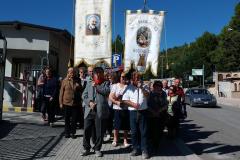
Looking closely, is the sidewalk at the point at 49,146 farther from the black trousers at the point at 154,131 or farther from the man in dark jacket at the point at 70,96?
the man in dark jacket at the point at 70,96

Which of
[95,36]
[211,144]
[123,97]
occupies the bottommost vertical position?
[211,144]

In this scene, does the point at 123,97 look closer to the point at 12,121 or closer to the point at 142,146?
the point at 142,146

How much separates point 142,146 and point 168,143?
2.31m

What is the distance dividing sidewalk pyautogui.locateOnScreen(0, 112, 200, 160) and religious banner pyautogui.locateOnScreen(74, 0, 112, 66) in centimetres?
195

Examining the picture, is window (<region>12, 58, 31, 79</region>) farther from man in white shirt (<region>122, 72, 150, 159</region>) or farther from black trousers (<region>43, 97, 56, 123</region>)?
man in white shirt (<region>122, 72, 150, 159</region>)

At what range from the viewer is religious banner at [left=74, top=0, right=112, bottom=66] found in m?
9.59

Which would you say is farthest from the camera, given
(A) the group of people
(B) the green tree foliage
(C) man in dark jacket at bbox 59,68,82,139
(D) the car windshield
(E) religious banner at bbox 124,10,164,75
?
(B) the green tree foliage

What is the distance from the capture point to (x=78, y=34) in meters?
9.77

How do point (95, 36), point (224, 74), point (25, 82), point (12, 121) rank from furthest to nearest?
point (224, 74) < point (25, 82) < point (12, 121) < point (95, 36)

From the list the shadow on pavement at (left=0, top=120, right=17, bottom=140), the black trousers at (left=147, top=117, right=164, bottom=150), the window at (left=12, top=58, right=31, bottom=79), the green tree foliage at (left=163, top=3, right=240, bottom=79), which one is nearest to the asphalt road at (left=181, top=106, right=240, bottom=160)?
the black trousers at (left=147, top=117, right=164, bottom=150)

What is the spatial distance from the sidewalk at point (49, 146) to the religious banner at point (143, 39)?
74.5 inches

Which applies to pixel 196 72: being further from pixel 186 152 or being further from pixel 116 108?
pixel 116 108

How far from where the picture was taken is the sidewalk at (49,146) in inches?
325

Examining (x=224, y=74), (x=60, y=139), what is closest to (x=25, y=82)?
(x=60, y=139)
